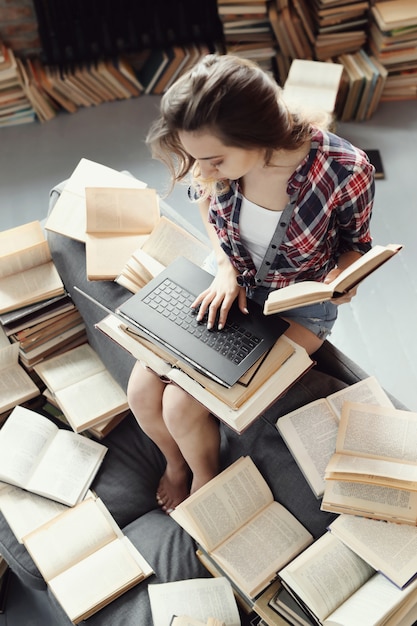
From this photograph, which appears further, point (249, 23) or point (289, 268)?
point (249, 23)

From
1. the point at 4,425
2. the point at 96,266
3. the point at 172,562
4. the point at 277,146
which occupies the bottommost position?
the point at 172,562

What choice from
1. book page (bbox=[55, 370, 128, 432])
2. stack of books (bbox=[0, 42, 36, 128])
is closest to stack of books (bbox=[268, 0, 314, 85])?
stack of books (bbox=[0, 42, 36, 128])

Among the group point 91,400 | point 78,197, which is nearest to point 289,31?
point 78,197

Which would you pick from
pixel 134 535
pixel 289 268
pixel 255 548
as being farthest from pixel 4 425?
pixel 289 268

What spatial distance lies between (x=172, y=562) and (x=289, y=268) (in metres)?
0.78

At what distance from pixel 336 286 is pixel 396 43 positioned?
203 centimetres

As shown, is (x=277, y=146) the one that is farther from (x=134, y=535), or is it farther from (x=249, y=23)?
(x=249, y=23)

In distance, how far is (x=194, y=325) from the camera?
1581 mm

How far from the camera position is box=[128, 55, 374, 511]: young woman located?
1291 millimetres

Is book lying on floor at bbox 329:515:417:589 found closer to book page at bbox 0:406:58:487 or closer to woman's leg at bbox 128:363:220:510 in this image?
woman's leg at bbox 128:363:220:510

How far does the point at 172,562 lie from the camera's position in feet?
5.36

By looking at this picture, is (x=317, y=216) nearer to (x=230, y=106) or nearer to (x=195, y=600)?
(x=230, y=106)

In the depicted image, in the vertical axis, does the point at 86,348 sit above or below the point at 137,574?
above

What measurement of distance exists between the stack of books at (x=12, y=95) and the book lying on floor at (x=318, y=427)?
215cm
